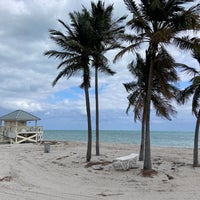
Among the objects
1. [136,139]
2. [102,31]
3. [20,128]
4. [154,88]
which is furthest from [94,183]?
[136,139]

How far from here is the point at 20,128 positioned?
101 ft

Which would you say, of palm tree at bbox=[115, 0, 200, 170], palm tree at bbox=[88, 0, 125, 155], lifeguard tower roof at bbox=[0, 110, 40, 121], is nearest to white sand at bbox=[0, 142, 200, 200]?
palm tree at bbox=[115, 0, 200, 170]

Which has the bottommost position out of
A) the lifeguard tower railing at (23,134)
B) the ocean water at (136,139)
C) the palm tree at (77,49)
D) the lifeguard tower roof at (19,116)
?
the ocean water at (136,139)

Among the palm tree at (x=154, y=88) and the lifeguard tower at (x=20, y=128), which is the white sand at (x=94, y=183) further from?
the lifeguard tower at (x=20, y=128)

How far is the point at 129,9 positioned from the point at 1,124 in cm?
2548

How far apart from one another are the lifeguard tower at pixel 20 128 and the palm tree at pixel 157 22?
21.0m

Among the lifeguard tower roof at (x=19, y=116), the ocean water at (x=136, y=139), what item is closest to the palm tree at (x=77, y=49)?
the lifeguard tower roof at (x=19, y=116)

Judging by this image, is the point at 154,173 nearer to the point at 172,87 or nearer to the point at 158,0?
the point at 172,87

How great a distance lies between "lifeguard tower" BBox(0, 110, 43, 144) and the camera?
100ft

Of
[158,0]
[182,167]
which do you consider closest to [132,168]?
[182,167]

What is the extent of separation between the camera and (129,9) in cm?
1256

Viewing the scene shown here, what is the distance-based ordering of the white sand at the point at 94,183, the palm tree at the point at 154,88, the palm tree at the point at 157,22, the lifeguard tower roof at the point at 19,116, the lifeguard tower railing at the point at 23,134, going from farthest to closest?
1. the lifeguard tower roof at the point at 19,116
2. the lifeguard tower railing at the point at 23,134
3. the palm tree at the point at 154,88
4. the palm tree at the point at 157,22
5. the white sand at the point at 94,183

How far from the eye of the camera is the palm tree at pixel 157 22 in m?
11.2

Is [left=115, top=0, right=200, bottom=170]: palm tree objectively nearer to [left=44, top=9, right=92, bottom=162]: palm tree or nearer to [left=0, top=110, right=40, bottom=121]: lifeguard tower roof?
[left=44, top=9, right=92, bottom=162]: palm tree
